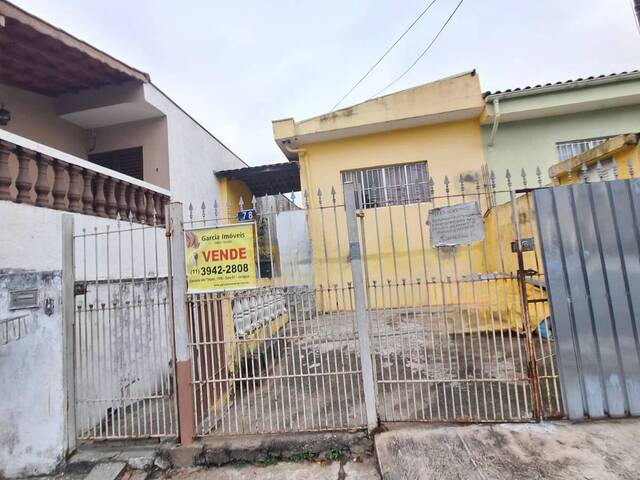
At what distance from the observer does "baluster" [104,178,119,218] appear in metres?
4.27

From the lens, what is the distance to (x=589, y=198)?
2.81 meters

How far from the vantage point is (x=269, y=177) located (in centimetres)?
927

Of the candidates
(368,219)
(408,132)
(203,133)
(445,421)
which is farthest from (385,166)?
(445,421)

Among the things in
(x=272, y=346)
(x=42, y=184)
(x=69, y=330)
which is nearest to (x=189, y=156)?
(x=42, y=184)

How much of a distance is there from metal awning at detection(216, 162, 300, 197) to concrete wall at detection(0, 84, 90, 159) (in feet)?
10.0

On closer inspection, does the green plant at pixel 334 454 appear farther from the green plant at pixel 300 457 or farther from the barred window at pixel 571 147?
the barred window at pixel 571 147

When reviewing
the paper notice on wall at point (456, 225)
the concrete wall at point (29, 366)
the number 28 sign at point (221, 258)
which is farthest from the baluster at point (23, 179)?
the paper notice on wall at point (456, 225)

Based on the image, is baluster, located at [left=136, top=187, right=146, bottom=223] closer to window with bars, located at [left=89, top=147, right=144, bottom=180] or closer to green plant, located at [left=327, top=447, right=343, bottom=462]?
window with bars, located at [left=89, top=147, right=144, bottom=180]

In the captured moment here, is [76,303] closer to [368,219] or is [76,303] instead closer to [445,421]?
[445,421]

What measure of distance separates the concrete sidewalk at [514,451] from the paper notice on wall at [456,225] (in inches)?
61.1

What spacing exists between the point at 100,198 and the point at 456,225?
4197 mm

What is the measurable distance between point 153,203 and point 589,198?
5579 millimetres

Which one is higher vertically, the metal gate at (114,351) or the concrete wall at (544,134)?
the concrete wall at (544,134)

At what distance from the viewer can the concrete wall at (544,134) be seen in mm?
7277
